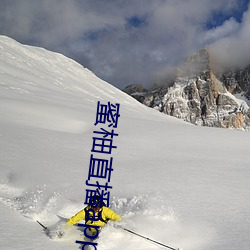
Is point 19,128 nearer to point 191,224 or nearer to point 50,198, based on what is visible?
point 50,198

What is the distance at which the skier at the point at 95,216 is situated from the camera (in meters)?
5.44

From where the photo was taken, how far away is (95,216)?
5457 millimetres

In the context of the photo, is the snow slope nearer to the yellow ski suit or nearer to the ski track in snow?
the ski track in snow

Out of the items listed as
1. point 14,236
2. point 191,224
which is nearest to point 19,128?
point 14,236

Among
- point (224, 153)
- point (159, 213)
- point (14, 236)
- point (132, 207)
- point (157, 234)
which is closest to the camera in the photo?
point (14, 236)

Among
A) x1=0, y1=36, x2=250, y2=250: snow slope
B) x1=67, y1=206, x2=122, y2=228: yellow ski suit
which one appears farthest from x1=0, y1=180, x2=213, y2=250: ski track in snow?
x1=67, y1=206, x2=122, y2=228: yellow ski suit

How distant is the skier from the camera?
5.44 metres

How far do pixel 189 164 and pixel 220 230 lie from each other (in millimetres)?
4180

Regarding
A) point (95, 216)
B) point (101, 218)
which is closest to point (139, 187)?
point (101, 218)

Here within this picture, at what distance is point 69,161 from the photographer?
9484 millimetres

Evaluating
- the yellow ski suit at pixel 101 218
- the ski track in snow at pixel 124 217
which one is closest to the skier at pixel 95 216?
the yellow ski suit at pixel 101 218

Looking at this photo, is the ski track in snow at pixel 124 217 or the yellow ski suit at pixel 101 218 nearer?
the ski track in snow at pixel 124 217

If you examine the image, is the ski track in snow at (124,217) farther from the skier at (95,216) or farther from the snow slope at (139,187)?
the skier at (95,216)

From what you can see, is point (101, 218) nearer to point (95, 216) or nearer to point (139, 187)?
point (95, 216)
